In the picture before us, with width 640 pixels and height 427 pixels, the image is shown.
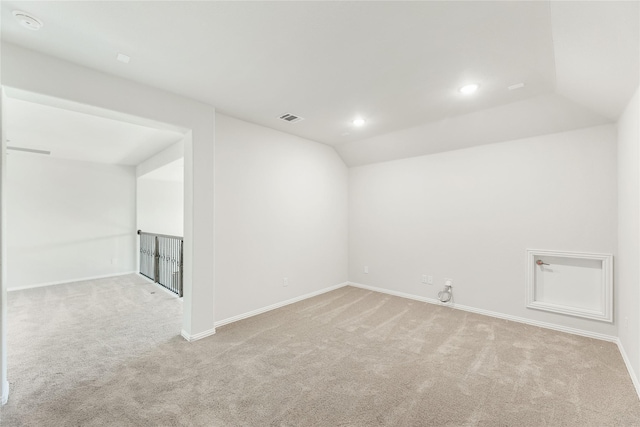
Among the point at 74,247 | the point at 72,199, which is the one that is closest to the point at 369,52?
the point at 72,199

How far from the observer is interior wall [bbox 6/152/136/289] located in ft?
17.4

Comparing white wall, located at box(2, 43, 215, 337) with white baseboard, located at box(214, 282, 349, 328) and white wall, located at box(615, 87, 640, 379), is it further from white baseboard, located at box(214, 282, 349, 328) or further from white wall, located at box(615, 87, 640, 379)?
white wall, located at box(615, 87, 640, 379)

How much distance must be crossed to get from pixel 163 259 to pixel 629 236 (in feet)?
22.9

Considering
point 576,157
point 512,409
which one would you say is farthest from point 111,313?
point 576,157

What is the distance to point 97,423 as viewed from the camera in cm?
181

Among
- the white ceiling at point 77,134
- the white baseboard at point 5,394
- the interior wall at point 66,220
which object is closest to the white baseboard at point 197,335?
the white baseboard at point 5,394

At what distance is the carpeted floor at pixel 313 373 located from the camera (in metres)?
1.90

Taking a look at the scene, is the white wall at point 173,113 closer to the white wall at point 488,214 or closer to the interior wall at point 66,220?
the white wall at point 488,214

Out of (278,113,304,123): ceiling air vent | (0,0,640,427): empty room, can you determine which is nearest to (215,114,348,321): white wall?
(0,0,640,427): empty room

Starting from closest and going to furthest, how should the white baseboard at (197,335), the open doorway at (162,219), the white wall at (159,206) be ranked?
the white baseboard at (197,335) → the open doorway at (162,219) → the white wall at (159,206)

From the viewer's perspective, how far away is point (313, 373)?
2.41 meters

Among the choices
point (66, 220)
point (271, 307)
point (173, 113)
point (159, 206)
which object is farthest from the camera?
point (159, 206)

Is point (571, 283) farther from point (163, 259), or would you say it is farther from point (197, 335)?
point (163, 259)

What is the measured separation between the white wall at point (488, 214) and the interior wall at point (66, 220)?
5.76 m
